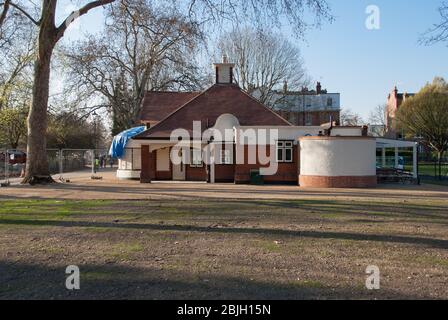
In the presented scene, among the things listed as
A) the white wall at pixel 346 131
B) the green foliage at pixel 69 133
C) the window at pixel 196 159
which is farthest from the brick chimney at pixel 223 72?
the green foliage at pixel 69 133

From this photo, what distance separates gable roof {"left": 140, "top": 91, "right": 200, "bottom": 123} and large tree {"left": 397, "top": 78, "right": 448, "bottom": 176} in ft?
95.8

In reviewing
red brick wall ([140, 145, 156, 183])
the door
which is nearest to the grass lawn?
red brick wall ([140, 145, 156, 183])

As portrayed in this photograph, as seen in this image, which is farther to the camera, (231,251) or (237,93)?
(237,93)

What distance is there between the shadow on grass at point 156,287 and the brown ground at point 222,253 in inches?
0.5

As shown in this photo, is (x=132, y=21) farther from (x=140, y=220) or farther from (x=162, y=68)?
(x=162, y=68)

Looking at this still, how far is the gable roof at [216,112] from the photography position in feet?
105

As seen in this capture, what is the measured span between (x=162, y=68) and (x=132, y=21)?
81.4ft

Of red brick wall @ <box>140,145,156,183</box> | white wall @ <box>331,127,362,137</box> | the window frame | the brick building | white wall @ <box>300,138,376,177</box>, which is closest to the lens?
white wall @ <box>300,138,376,177</box>

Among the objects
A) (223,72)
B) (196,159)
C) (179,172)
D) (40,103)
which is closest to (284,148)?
(196,159)

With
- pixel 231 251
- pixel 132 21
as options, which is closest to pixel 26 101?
pixel 132 21

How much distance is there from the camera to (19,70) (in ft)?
144

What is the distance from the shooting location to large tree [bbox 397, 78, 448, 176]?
2028 inches

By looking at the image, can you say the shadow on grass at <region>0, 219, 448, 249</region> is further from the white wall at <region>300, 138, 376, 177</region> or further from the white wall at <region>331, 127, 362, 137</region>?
the white wall at <region>331, 127, 362, 137</region>

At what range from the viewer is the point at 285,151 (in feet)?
96.5
